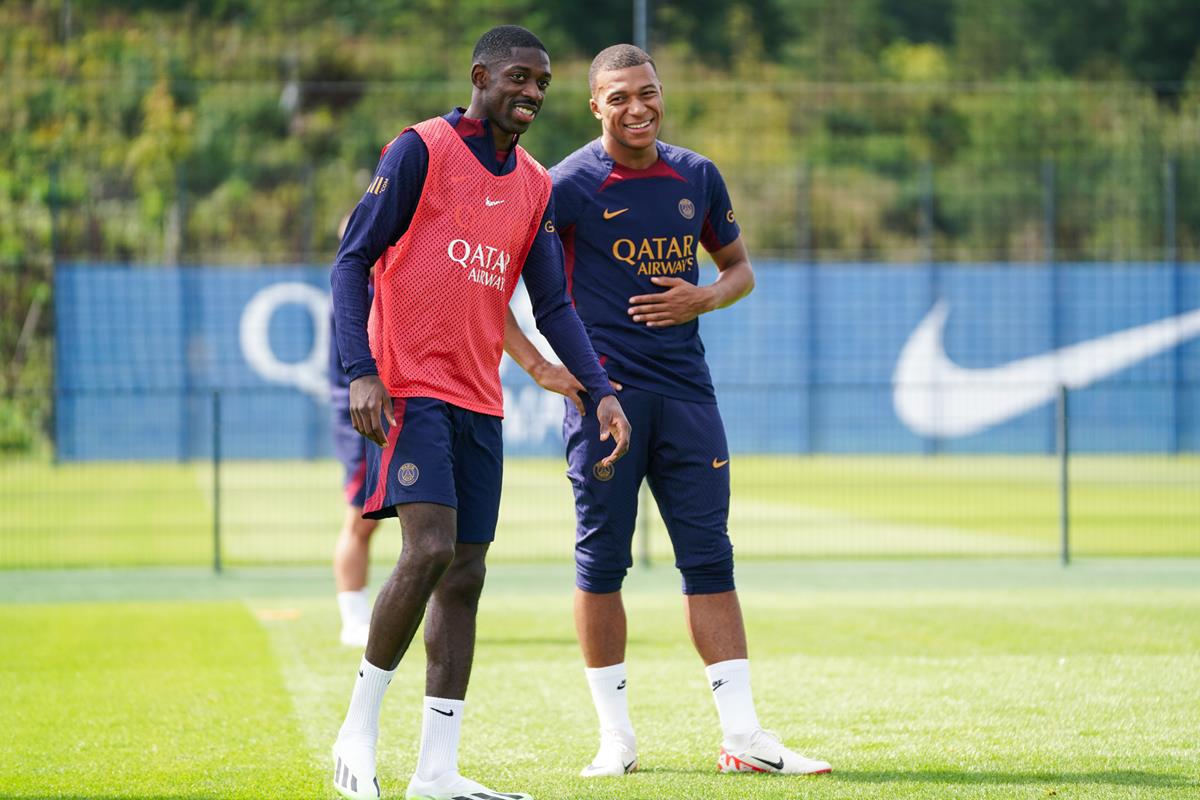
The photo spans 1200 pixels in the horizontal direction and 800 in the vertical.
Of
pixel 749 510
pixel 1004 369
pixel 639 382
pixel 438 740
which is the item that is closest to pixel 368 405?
pixel 438 740

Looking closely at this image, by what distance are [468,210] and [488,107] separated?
30cm

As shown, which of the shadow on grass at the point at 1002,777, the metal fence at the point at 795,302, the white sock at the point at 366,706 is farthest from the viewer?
the metal fence at the point at 795,302

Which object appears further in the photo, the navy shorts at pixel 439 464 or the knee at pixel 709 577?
the knee at pixel 709 577

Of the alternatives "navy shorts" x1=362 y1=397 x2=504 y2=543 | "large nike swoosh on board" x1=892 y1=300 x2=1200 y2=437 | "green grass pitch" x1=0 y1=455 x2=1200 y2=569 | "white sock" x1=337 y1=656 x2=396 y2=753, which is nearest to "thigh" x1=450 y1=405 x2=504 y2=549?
"navy shorts" x1=362 y1=397 x2=504 y2=543

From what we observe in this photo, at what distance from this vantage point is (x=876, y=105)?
128ft

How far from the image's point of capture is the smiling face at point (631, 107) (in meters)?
5.61

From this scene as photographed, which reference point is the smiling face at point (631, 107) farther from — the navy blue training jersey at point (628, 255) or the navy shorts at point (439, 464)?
the navy shorts at point (439, 464)

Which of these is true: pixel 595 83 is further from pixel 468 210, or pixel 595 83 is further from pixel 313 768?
pixel 313 768

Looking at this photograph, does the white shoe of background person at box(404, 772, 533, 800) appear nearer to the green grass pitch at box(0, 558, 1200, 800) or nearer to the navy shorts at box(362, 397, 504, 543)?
the green grass pitch at box(0, 558, 1200, 800)

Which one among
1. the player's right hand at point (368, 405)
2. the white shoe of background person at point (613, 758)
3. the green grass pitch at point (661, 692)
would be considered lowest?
the green grass pitch at point (661, 692)

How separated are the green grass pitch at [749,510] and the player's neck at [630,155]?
757 centimetres

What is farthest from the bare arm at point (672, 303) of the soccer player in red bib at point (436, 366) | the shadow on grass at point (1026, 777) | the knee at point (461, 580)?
the shadow on grass at point (1026, 777)

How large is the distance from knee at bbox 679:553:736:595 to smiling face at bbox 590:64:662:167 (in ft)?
4.29

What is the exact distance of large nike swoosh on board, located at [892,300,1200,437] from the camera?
2512 cm
